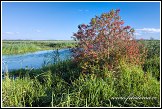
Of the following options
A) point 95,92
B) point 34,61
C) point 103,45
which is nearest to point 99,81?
point 95,92

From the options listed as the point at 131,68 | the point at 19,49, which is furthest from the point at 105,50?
the point at 19,49

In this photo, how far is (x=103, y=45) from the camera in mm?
6188

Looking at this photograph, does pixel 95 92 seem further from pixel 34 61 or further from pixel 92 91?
pixel 34 61

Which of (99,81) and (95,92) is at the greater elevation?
(99,81)

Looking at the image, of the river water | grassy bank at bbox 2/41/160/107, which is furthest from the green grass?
the river water

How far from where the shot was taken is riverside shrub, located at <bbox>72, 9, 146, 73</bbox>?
6.12 m

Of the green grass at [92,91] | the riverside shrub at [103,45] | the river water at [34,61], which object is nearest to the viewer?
the green grass at [92,91]

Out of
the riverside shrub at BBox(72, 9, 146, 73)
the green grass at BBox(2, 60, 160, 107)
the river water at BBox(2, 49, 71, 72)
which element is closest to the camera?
the green grass at BBox(2, 60, 160, 107)

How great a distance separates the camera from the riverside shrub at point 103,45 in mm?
6117

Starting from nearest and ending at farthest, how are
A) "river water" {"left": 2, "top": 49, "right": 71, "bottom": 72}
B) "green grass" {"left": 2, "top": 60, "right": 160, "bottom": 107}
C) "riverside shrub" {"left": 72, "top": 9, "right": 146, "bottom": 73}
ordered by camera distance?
"green grass" {"left": 2, "top": 60, "right": 160, "bottom": 107}
"riverside shrub" {"left": 72, "top": 9, "right": 146, "bottom": 73}
"river water" {"left": 2, "top": 49, "right": 71, "bottom": 72}

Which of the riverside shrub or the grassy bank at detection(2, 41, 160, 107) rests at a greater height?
the riverside shrub

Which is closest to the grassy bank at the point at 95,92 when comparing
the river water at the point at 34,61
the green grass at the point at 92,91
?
the green grass at the point at 92,91

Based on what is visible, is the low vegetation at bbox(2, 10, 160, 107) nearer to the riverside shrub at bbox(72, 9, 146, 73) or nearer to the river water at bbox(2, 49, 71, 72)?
the riverside shrub at bbox(72, 9, 146, 73)

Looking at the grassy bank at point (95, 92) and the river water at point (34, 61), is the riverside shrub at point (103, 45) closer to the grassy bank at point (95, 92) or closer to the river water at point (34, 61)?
the grassy bank at point (95, 92)
